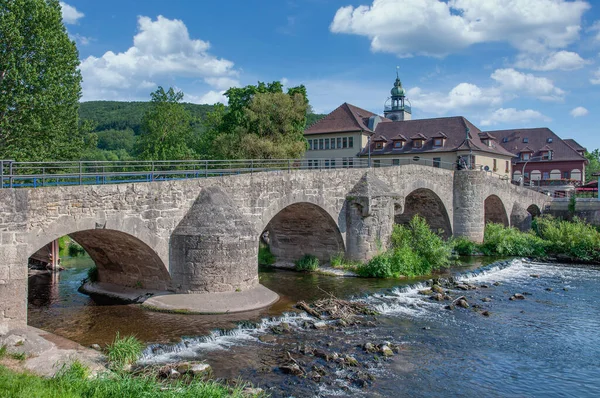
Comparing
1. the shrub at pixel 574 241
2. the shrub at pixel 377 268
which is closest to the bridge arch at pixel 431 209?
the shrub at pixel 574 241

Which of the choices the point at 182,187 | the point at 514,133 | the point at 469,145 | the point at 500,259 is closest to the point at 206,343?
the point at 182,187

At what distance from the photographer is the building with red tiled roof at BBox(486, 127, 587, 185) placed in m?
61.6

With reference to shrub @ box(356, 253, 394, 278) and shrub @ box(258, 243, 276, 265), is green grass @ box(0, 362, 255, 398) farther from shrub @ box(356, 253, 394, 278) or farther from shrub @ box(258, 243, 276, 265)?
shrub @ box(258, 243, 276, 265)

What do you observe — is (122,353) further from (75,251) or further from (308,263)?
(75,251)

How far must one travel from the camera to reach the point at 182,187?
18828mm

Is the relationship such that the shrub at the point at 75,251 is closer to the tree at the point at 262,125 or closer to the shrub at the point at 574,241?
the tree at the point at 262,125

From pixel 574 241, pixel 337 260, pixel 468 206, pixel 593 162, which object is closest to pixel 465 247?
pixel 468 206

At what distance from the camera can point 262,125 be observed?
39531 millimetres

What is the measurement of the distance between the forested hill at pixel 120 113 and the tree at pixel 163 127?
1732 inches

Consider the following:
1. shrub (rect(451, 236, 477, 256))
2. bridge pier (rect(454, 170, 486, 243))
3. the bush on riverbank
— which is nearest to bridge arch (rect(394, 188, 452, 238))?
bridge pier (rect(454, 170, 486, 243))

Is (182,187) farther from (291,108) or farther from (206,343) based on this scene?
(291,108)

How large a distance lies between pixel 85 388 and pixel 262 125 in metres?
31.5

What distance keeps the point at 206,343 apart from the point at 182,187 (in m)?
6.24

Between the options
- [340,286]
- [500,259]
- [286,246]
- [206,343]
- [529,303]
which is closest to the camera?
[206,343]
